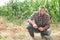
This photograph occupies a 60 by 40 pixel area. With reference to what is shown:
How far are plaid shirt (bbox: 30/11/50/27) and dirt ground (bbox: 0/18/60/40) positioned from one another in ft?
2.02

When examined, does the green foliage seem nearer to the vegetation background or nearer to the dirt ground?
the vegetation background

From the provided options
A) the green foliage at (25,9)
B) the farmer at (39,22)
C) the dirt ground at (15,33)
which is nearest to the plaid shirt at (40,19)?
the farmer at (39,22)

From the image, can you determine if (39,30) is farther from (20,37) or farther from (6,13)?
(6,13)

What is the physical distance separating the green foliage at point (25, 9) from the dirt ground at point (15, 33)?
1.49 feet

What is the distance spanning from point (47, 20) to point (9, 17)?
232 centimetres

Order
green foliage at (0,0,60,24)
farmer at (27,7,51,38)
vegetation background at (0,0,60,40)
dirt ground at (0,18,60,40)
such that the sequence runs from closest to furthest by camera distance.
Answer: farmer at (27,7,51,38)
dirt ground at (0,18,60,40)
vegetation background at (0,0,60,40)
green foliage at (0,0,60,24)

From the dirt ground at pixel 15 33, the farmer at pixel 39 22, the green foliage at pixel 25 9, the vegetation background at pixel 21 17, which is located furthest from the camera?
the green foliage at pixel 25 9

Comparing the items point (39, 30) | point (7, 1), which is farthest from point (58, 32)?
point (7, 1)

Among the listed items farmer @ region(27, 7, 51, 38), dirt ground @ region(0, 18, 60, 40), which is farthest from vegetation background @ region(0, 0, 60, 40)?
farmer @ region(27, 7, 51, 38)

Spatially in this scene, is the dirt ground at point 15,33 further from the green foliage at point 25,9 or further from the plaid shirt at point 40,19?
the plaid shirt at point 40,19

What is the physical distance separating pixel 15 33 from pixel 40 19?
1.15 meters

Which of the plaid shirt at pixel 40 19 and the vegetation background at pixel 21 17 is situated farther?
the vegetation background at pixel 21 17

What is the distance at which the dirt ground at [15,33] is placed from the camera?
6.64 m

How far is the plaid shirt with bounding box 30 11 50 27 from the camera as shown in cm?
609
